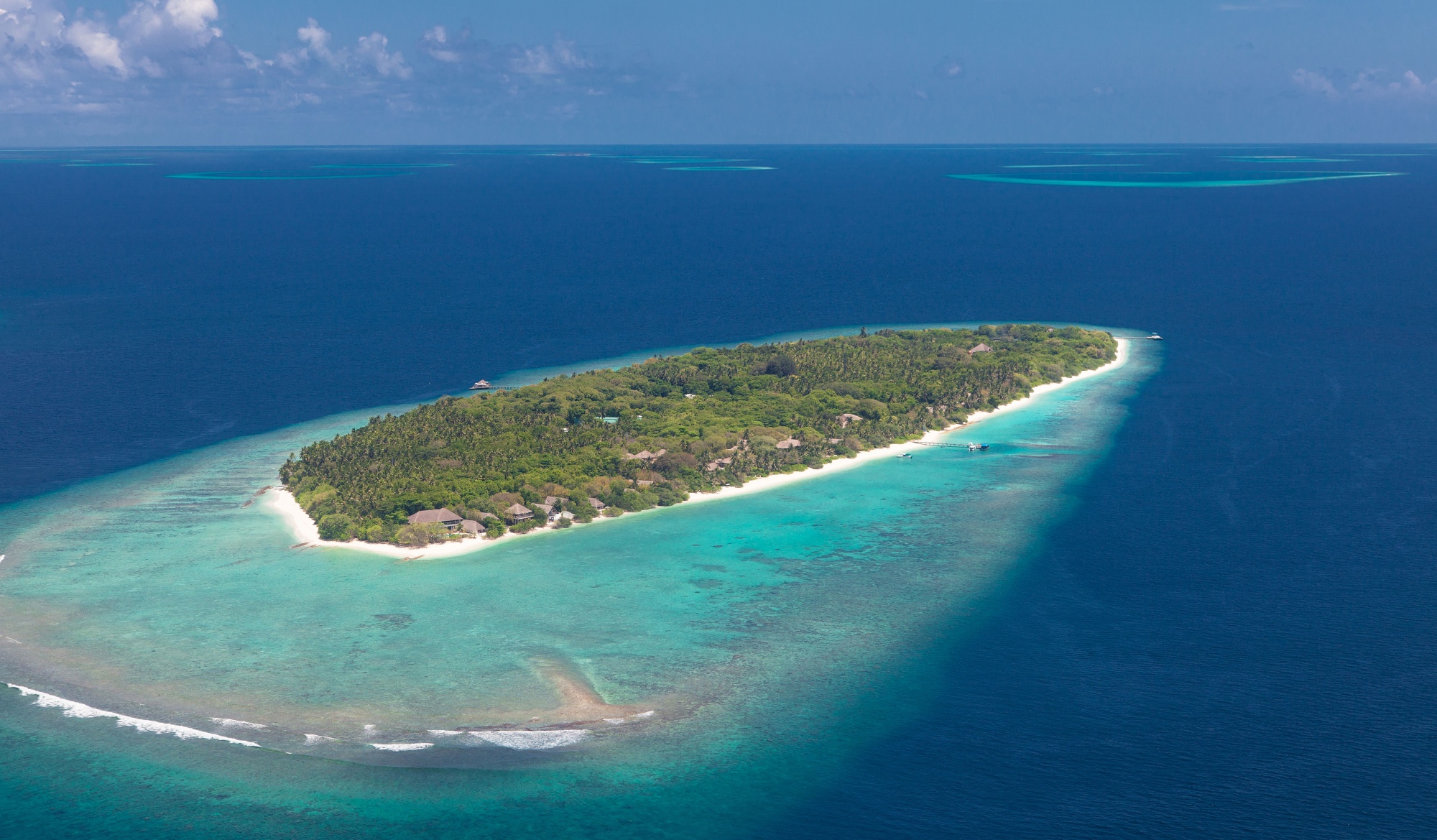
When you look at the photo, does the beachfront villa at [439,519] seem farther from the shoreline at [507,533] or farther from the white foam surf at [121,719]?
the white foam surf at [121,719]

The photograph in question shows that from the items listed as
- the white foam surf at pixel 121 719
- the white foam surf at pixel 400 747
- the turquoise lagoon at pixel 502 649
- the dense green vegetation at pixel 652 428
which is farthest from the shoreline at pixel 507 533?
the white foam surf at pixel 400 747

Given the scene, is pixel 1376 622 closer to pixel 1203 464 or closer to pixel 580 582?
pixel 1203 464

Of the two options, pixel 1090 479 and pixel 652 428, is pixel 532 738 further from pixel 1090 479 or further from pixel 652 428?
pixel 1090 479

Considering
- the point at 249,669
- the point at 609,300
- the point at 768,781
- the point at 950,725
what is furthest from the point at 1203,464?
the point at 609,300

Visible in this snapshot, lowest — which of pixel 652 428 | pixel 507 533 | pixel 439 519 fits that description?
pixel 507 533

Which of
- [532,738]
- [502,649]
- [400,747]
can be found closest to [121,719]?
[400,747]

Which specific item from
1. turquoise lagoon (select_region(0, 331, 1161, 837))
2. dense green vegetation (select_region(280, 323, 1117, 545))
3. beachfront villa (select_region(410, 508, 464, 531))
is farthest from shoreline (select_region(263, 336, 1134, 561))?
beachfront villa (select_region(410, 508, 464, 531))

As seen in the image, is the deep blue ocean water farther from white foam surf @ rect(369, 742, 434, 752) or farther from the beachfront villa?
the beachfront villa
